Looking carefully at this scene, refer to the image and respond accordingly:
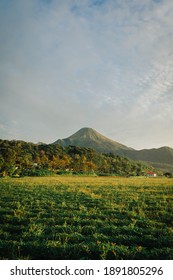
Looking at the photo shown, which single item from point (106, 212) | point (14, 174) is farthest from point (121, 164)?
point (106, 212)

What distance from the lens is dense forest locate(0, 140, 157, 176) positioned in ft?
226

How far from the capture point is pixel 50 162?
107562 mm

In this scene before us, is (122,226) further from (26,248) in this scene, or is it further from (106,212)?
(26,248)

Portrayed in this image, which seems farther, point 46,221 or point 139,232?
point 46,221

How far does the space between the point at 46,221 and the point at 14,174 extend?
62.0m

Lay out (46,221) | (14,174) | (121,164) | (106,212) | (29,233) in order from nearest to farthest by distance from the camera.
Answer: (29,233), (46,221), (106,212), (14,174), (121,164)

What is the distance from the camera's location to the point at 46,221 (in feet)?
32.6

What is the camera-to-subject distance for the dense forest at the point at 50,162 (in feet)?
226

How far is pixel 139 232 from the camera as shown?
326 inches
